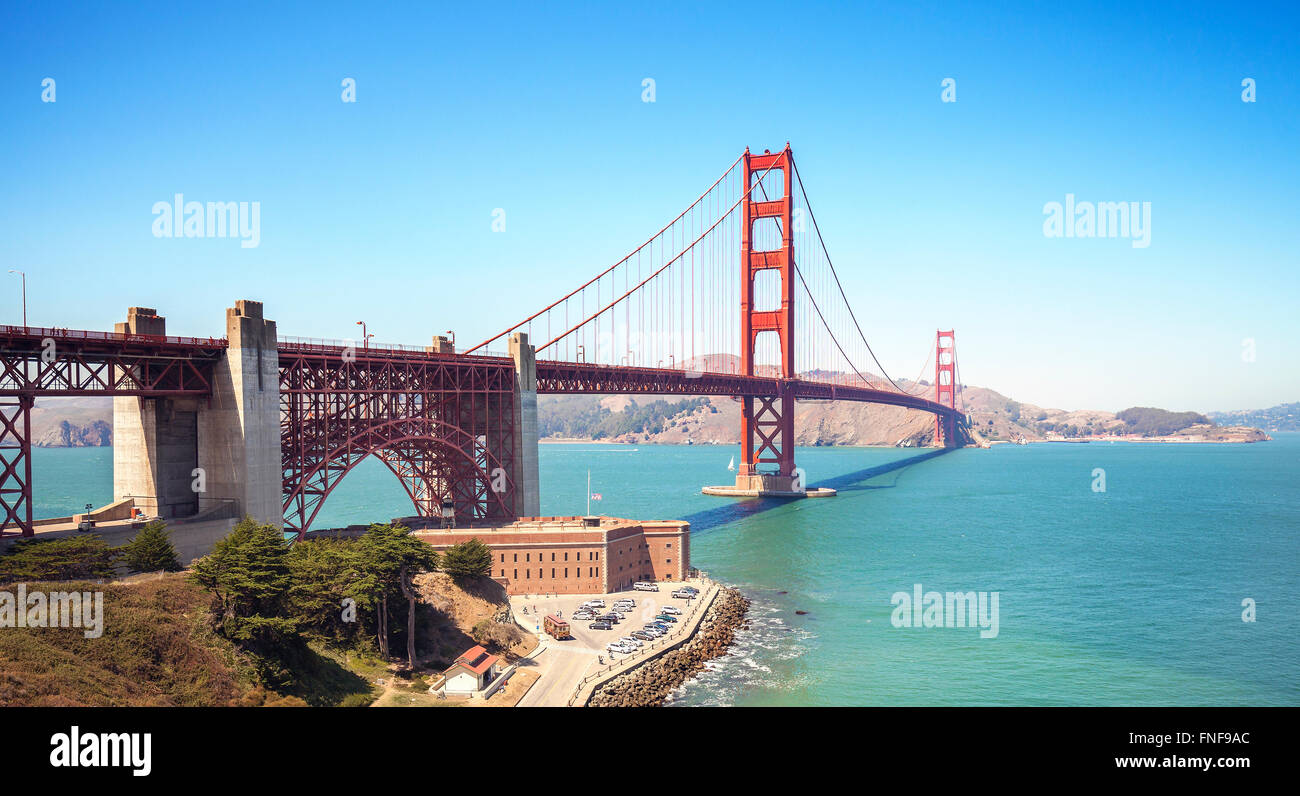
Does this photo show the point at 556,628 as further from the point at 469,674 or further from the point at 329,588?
the point at 329,588

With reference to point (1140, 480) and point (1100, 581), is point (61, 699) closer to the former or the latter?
point (1100, 581)

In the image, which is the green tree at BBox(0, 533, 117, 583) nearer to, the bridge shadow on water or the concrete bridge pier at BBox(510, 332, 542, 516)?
the concrete bridge pier at BBox(510, 332, 542, 516)

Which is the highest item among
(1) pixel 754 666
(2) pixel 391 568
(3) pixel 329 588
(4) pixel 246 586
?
(4) pixel 246 586

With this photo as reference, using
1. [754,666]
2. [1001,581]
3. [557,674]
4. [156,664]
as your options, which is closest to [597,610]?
[557,674]

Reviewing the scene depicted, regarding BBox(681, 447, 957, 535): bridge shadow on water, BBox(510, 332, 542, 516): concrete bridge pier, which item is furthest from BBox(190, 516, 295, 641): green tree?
BBox(681, 447, 957, 535): bridge shadow on water

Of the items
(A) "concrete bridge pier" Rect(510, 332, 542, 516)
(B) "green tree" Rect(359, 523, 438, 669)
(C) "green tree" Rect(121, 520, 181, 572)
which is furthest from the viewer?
(A) "concrete bridge pier" Rect(510, 332, 542, 516)
